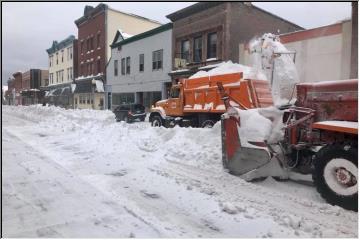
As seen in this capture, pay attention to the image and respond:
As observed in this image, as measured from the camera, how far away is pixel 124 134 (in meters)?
11.6

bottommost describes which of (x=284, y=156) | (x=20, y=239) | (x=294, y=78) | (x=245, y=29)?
(x=20, y=239)

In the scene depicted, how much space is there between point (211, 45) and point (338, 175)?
20567 mm

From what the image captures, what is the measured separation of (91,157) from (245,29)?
59.7ft

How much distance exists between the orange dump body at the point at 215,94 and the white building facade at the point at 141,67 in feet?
43.1

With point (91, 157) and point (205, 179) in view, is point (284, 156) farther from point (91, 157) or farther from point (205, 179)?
point (91, 157)

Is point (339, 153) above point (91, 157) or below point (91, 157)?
above

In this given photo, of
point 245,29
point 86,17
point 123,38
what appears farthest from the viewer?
point 86,17

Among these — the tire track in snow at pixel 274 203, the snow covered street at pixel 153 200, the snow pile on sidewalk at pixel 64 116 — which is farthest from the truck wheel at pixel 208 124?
the snow pile on sidewalk at pixel 64 116

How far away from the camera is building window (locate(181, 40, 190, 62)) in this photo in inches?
1038

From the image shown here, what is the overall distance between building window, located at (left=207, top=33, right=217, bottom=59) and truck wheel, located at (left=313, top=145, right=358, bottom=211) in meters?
19.8

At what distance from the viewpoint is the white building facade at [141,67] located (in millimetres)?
28484

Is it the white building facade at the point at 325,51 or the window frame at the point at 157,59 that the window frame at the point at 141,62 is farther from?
the white building facade at the point at 325,51

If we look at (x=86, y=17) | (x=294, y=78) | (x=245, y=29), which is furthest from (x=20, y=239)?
(x=86, y=17)

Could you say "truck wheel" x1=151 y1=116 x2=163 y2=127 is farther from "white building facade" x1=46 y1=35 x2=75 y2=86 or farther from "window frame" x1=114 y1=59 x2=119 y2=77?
"white building facade" x1=46 y1=35 x2=75 y2=86
